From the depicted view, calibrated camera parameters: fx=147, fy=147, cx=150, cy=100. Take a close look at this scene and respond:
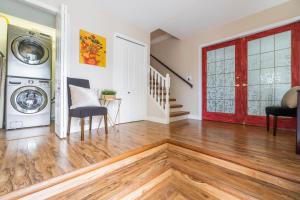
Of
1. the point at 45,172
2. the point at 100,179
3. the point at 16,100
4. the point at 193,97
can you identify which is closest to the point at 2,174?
the point at 45,172

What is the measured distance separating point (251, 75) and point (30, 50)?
15.2 feet

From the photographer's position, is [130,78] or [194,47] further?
[194,47]

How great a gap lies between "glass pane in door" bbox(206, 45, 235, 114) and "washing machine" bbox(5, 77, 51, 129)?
3812mm

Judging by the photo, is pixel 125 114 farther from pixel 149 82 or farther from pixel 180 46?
pixel 180 46

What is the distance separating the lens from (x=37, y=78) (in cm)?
300

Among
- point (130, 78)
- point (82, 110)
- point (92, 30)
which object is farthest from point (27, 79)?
Answer: point (130, 78)

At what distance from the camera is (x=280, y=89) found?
2805mm

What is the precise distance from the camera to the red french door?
2.72 metres

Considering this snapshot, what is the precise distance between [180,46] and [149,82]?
1.54 m

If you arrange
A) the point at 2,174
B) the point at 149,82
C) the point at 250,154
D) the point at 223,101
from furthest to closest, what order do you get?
the point at 149,82
the point at 223,101
the point at 250,154
the point at 2,174

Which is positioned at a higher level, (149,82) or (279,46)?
(279,46)

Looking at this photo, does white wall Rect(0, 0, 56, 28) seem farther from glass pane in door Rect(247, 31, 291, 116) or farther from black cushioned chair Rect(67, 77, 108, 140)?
glass pane in door Rect(247, 31, 291, 116)

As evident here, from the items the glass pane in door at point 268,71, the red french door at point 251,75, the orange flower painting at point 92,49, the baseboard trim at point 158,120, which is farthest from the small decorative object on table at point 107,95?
the glass pane in door at point 268,71

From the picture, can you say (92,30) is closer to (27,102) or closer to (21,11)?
(21,11)
